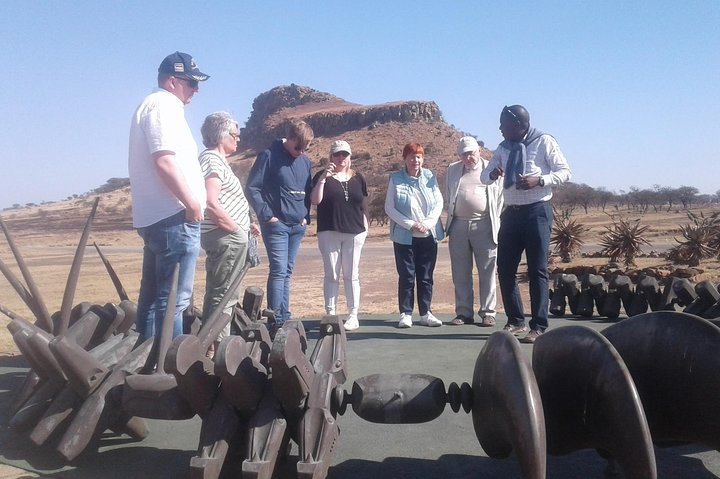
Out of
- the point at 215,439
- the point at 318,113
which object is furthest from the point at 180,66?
the point at 318,113

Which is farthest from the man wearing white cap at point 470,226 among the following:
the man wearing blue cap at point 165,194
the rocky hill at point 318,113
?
the rocky hill at point 318,113

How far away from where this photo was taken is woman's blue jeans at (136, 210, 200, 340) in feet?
12.8

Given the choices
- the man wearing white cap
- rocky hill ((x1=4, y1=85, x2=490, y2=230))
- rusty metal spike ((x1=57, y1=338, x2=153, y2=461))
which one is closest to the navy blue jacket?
the man wearing white cap

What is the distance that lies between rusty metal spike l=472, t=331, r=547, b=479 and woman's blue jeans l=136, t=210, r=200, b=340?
1965mm

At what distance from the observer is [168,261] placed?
391cm

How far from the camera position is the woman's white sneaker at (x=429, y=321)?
20.6 ft

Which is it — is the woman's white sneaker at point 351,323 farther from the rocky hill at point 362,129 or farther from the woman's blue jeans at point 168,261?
the rocky hill at point 362,129

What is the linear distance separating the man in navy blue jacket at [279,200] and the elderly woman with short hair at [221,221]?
718 mm

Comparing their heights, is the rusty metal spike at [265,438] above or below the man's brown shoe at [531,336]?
above

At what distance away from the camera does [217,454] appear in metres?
Answer: 2.54

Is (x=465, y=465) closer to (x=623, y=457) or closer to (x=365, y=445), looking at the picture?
(x=365, y=445)

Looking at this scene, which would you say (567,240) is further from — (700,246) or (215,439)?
(215,439)

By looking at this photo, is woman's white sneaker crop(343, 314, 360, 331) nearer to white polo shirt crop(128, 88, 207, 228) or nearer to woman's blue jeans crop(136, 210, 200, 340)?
woman's blue jeans crop(136, 210, 200, 340)

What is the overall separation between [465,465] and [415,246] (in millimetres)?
3462
